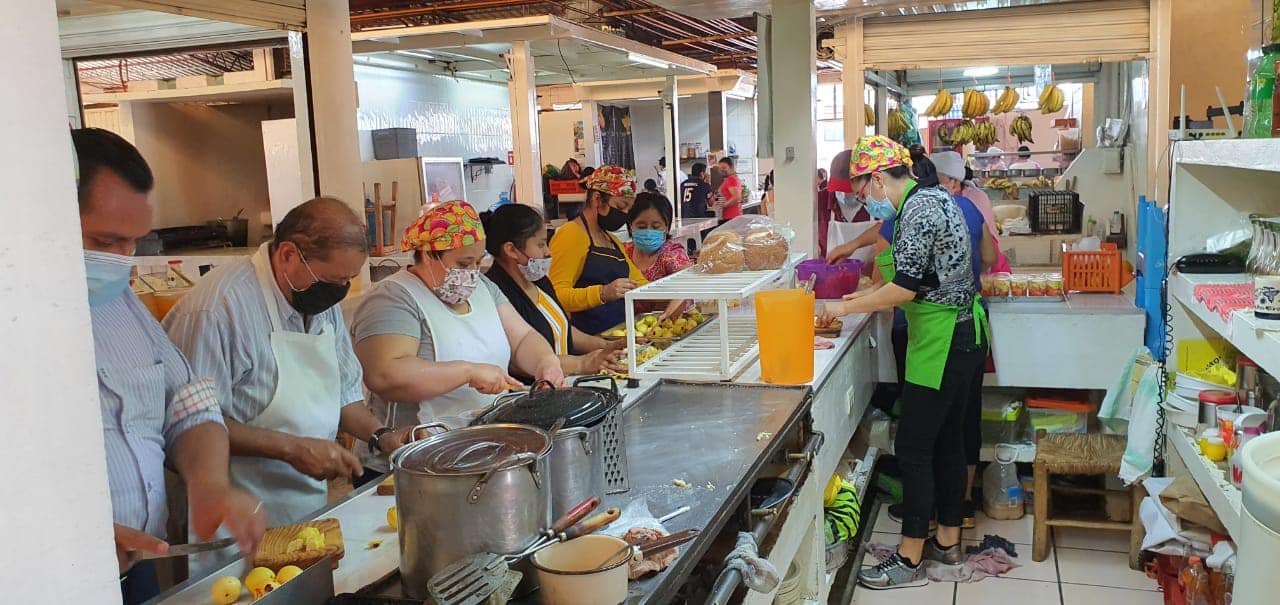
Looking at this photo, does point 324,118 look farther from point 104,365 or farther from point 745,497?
point 745,497

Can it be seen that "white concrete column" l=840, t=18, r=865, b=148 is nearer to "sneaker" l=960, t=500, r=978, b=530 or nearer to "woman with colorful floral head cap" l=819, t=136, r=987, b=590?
"woman with colorful floral head cap" l=819, t=136, r=987, b=590

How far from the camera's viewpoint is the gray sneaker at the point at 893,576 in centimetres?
389

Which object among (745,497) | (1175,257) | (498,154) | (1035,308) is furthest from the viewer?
(498,154)

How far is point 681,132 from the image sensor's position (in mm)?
14117

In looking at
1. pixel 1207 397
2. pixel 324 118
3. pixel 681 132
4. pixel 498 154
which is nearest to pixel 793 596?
pixel 1207 397

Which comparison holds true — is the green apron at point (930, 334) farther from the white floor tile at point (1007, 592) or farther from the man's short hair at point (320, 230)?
the man's short hair at point (320, 230)

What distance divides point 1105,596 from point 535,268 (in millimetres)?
2633

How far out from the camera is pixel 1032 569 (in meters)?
3.99

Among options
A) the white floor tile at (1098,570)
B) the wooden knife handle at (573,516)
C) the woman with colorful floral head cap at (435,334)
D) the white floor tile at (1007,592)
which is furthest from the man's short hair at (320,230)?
the white floor tile at (1098,570)

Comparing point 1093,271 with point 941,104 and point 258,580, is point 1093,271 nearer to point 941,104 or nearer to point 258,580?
point 941,104

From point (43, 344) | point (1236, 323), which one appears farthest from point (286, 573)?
point (1236, 323)

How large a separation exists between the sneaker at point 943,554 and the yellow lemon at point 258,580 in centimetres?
322

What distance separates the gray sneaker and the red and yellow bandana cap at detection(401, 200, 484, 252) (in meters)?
2.30

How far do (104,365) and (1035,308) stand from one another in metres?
3.93
